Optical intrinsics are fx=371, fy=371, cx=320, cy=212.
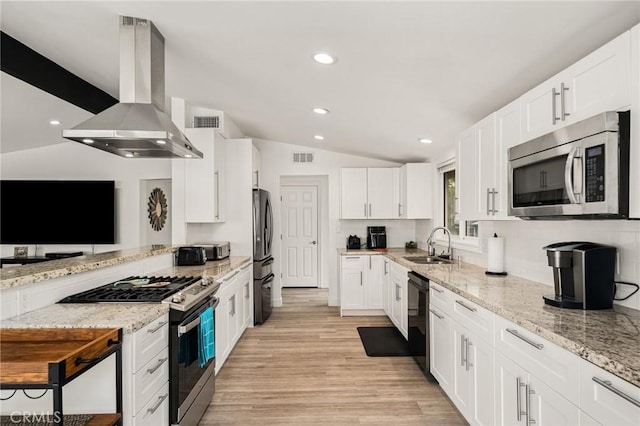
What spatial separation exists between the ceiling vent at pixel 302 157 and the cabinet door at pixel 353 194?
2.45 ft

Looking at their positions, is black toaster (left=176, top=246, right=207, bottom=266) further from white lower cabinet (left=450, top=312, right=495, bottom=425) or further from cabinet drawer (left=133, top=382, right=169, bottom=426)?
white lower cabinet (left=450, top=312, right=495, bottom=425)

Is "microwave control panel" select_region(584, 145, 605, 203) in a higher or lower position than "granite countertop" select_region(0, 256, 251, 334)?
higher

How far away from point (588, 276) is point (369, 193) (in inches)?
151

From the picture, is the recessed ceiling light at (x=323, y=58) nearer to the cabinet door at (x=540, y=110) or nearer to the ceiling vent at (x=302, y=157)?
the cabinet door at (x=540, y=110)

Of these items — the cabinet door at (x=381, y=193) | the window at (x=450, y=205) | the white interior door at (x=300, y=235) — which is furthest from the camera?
the white interior door at (x=300, y=235)

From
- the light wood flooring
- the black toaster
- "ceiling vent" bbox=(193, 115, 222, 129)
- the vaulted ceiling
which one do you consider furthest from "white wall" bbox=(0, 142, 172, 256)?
the light wood flooring

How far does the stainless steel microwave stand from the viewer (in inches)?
56.2

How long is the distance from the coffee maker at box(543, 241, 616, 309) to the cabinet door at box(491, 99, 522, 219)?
20.6 inches

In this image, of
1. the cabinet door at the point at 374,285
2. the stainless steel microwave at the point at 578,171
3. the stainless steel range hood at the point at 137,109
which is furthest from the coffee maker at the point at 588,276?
the cabinet door at the point at 374,285

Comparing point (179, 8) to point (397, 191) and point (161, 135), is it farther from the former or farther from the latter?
point (397, 191)

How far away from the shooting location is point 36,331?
1.66 metres

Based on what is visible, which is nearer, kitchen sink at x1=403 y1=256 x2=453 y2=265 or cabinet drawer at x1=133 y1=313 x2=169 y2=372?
cabinet drawer at x1=133 y1=313 x2=169 y2=372

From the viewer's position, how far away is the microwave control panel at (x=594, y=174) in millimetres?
1489

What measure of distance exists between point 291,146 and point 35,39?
11.9ft
